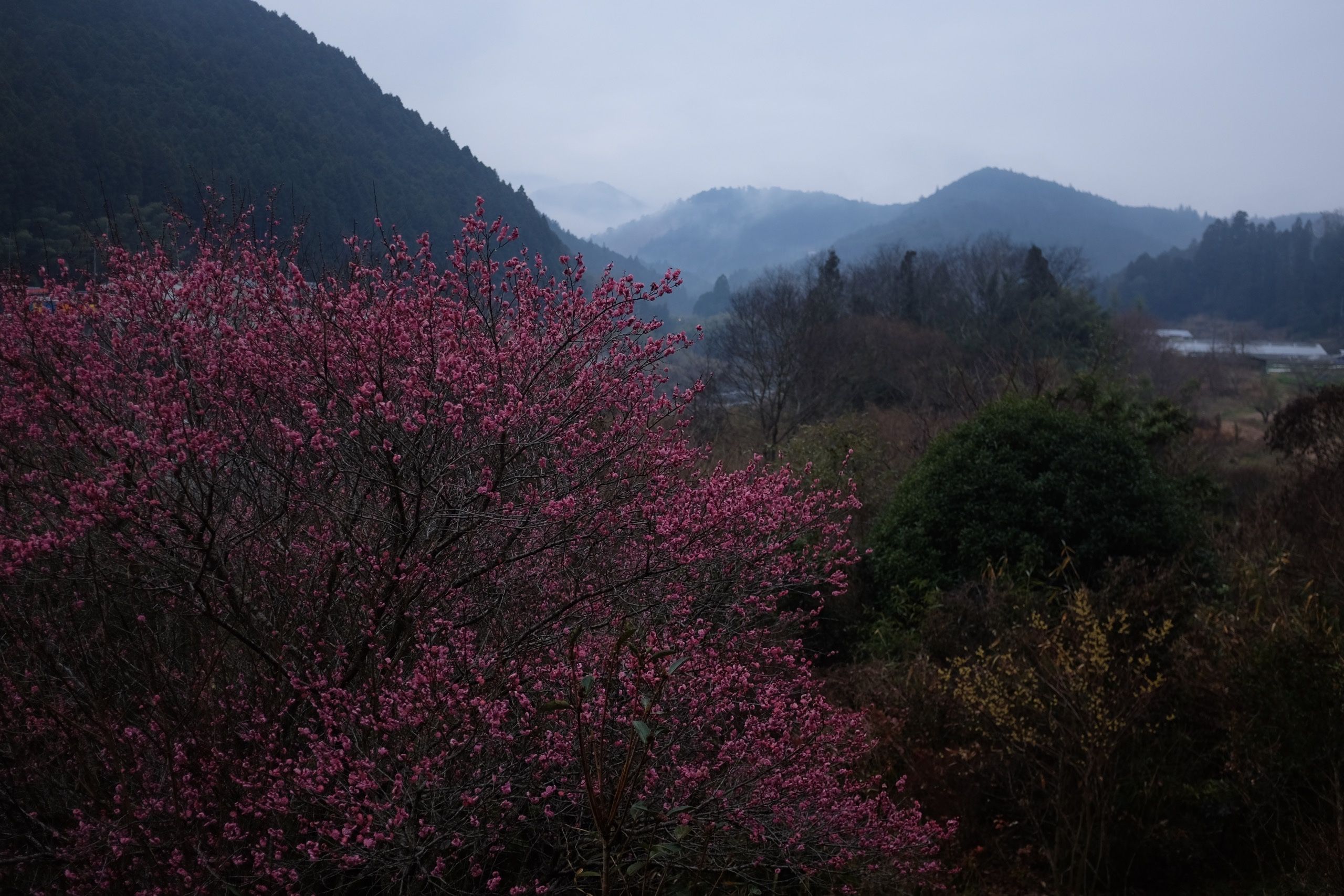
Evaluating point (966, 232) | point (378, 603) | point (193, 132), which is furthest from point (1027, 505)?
point (966, 232)

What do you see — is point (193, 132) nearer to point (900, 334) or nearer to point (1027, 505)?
point (1027, 505)

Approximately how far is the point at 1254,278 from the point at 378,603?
→ 80126 millimetres

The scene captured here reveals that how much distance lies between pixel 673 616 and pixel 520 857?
45.6 inches

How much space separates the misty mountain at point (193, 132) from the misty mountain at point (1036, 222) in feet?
248

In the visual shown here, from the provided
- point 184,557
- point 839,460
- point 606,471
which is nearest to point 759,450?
point 839,460

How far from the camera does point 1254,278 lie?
65.2m

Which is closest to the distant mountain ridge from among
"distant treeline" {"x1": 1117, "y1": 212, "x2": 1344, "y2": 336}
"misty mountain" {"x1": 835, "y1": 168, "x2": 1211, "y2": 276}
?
"misty mountain" {"x1": 835, "y1": 168, "x2": 1211, "y2": 276}

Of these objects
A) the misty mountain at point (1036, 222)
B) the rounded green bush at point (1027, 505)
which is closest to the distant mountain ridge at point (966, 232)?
the misty mountain at point (1036, 222)

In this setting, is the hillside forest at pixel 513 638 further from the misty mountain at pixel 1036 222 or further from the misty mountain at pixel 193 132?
the misty mountain at pixel 1036 222

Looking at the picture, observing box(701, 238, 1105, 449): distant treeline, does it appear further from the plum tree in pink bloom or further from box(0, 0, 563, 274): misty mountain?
the plum tree in pink bloom

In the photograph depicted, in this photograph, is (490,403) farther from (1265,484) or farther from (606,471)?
(1265,484)

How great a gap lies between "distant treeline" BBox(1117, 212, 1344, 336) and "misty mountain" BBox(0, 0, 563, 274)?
51.7m

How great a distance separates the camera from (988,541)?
7.40 meters

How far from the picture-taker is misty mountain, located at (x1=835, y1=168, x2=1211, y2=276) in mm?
116062
